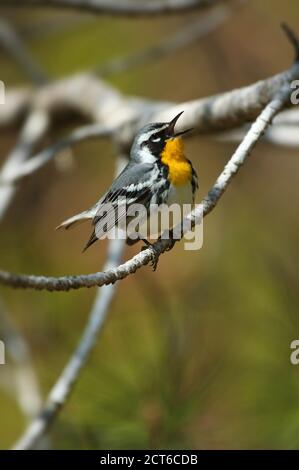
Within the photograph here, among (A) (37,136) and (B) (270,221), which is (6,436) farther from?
(B) (270,221)

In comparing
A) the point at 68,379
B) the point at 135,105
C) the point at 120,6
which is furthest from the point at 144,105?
the point at 68,379

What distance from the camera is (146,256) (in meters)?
1.39

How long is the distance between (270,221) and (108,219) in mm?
1888

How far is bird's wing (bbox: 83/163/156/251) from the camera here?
5.12ft

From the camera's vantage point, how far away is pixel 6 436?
2830mm

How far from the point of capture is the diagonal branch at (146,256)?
1.29 m

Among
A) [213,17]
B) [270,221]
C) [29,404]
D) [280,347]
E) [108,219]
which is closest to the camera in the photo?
[108,219]

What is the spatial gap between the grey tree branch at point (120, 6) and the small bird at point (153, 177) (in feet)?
3.34

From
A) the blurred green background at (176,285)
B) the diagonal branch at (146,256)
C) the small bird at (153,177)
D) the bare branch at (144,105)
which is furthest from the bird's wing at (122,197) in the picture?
the blurred green background at (176,285)

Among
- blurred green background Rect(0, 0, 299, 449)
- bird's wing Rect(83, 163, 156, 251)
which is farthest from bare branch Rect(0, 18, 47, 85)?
bird's wing Rect(83, 163, 156, 251)

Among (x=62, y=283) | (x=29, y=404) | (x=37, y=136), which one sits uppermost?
(x=37, y=136)

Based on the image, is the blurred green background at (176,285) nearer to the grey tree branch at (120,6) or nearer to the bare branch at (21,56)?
the bare branch at (21,56)

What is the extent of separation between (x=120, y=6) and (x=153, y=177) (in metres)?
1.26

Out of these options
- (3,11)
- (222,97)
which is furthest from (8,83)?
(222,97)
